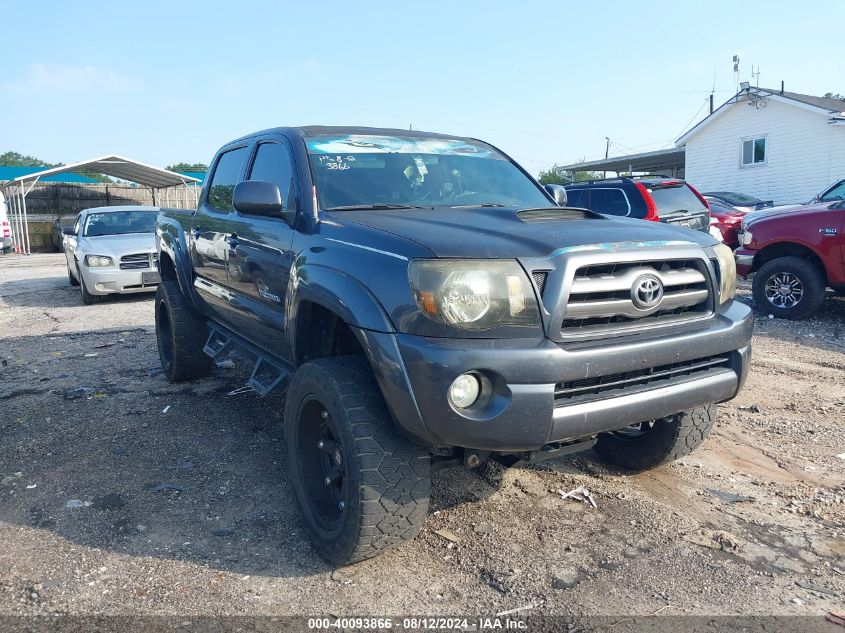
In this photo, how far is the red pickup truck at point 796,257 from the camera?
25.2ft

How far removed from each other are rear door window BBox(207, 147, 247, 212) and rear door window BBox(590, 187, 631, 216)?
655cm

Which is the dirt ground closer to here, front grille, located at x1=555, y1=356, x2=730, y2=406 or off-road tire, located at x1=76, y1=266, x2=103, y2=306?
front grille, located at x1=555, y1=356, x2=730, y2=406

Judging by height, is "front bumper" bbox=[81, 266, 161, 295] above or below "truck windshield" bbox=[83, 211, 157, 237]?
below

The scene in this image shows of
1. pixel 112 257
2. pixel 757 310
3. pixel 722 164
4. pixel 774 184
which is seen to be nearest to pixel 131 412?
pixel 112 257

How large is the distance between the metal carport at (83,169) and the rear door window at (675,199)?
751 inches

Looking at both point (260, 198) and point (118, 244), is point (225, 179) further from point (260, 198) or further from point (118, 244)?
point (118, 244)

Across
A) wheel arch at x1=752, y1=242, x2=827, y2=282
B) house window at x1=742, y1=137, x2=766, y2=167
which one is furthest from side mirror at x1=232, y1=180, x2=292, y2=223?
house window at x1=742, y1=137, x2=766, y2=167

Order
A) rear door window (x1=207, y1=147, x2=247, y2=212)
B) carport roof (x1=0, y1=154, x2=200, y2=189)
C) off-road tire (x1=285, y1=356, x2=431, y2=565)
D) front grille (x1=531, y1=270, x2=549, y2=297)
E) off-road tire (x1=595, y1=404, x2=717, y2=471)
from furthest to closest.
→ carport roof (x1=0, y1=154, x2=200, y2=189) → rear door window (x1=207, y1=147, x2=247, y2=212) → off-road tire (x1=595, y1=404, x2=717, y2=471) → off-road tire (x1=285, y1=356, x2=431, y2=565) → front grille (x1=531, y1=270, x2=549, y2=297)

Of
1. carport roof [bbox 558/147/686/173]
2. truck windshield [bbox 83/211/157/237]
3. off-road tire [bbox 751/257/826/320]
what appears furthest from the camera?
carport roof [bbox 558/147/686/173]

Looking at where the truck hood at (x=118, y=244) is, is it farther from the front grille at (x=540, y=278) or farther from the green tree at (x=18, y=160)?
the green tree at (x=18, y=160)

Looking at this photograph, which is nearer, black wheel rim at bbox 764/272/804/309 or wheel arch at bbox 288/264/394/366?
wheel arch at bbox 288/264/394/366

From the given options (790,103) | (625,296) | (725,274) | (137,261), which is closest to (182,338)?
(625,296)

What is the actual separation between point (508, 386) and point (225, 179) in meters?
3.32

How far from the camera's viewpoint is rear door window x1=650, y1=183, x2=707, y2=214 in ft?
33.0
